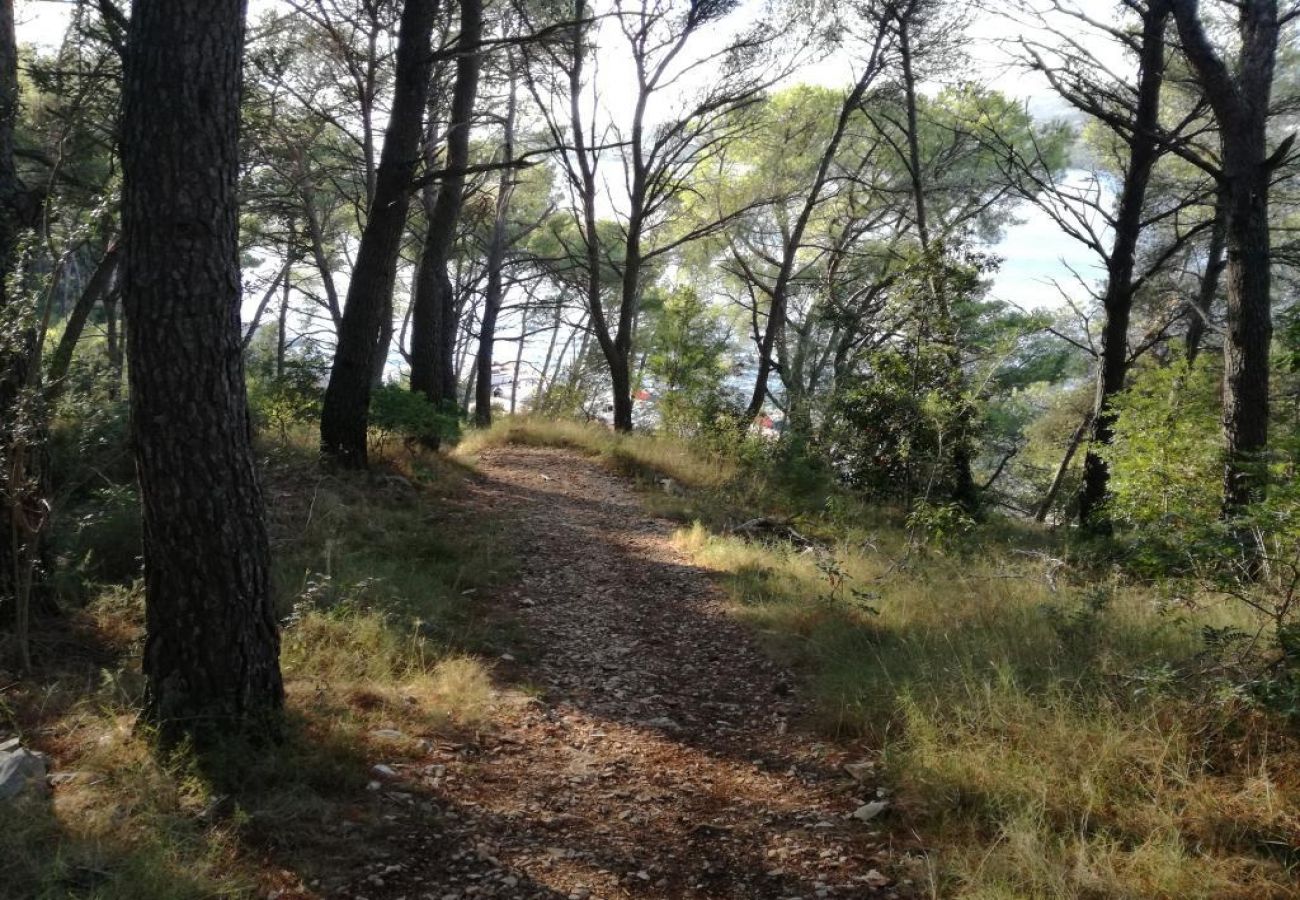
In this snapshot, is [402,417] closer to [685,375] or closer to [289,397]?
[289,397]

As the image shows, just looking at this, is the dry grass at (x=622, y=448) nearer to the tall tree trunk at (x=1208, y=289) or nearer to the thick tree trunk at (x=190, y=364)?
the thick tree trunk at (x=190, y=364)

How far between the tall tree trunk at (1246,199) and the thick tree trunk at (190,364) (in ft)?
23.0

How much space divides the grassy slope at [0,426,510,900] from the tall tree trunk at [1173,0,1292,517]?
615 centimetres

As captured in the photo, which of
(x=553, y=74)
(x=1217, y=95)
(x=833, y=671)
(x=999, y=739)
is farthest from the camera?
(x=553, y=74)

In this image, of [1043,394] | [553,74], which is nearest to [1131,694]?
[553,74]

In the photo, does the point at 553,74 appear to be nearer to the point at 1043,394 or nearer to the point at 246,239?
the point at 246,239

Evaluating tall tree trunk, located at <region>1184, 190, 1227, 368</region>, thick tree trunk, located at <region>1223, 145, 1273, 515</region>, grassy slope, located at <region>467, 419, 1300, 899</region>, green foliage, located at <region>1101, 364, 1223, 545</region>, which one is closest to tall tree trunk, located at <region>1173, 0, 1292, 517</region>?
thick tree trunk, located at <region>1223, 145, 1273, 515</region>

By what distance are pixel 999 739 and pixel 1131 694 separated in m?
0.62

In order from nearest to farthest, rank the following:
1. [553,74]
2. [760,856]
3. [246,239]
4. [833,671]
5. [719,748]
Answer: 1. [760,856]
2. [719,748]
3. [833,671]
4. [553,74]
5. [246,239]

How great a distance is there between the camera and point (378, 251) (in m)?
7.64

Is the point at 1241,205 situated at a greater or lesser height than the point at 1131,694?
greater

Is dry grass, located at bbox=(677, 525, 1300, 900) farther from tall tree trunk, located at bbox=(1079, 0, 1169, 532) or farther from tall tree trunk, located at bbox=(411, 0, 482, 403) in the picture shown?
tall tree trunk, located at bbox=(411, 0, 482, 403)

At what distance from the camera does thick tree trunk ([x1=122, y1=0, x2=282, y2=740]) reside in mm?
3033

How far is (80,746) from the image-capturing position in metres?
3.07
